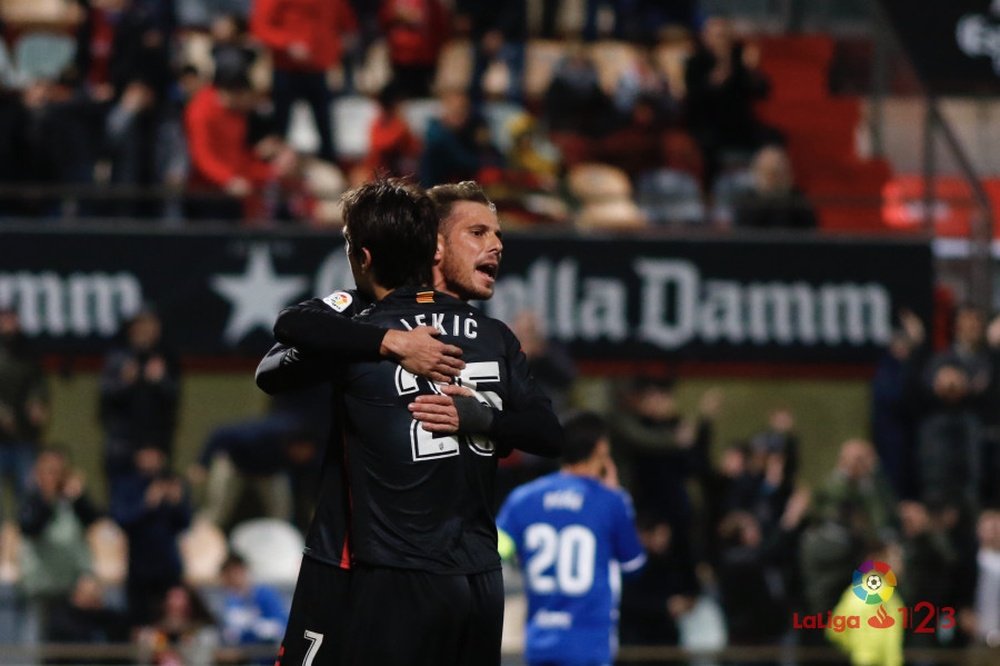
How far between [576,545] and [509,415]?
3595 mm

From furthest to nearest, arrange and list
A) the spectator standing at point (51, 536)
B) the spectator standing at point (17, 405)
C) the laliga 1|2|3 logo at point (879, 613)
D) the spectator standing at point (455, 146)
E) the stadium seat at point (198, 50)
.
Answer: the stadium seat at point (198, 50)
the spectator standing at point (455, 146)
the spectator standing at point (17, 405)
the spectator standing at point (51, 536)
the laliga 1|2|3 logo at point (879, 613)

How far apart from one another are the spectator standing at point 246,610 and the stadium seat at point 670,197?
4492mm

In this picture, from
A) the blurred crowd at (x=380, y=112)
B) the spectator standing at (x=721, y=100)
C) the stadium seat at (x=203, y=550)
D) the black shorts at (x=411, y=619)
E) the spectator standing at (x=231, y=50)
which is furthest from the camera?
the spectator standing at (x=721, y=100)

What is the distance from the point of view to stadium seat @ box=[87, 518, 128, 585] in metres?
13.1

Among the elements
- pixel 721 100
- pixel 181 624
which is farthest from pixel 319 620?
pixel 721 100

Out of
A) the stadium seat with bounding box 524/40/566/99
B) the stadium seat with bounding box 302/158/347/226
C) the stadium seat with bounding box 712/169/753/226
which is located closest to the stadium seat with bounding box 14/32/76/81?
the stadium seat with bounding box 302/158/347/226

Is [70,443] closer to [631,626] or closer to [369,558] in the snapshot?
[631,626]

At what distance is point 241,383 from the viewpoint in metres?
14.2

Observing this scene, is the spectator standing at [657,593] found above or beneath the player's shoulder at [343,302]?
beneath

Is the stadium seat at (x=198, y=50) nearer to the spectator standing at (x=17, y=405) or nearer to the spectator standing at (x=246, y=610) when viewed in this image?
the spectator standing at (x=17, y=405)

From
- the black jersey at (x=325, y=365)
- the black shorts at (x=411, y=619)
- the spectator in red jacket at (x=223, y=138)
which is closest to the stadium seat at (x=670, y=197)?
the spectator in red jacket at (x=223, y=138)

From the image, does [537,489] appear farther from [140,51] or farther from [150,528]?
[140,51]

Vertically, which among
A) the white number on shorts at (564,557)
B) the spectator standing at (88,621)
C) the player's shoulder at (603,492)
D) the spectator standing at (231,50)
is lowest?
the spectator standing at (88,621)

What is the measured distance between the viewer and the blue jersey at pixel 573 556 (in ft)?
28.6
